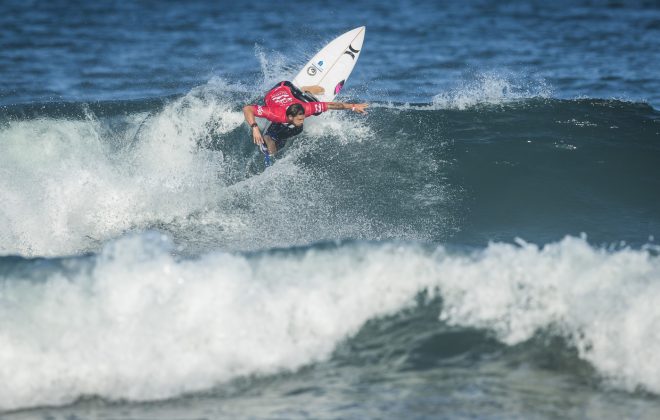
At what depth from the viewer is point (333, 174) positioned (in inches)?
474

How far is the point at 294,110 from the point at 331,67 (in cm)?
257

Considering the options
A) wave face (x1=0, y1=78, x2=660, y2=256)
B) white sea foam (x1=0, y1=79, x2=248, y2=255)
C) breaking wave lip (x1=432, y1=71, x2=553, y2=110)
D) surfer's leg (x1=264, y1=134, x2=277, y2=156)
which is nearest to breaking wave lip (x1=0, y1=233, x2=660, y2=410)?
wave face (x1=0, y1=78, x2=660, y2=256)

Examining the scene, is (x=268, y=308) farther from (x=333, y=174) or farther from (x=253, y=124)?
(x=333, y=174)

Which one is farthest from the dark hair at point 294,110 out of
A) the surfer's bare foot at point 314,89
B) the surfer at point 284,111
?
the surfer's bare foot at point 314,89

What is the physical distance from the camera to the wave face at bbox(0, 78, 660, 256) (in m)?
10.5

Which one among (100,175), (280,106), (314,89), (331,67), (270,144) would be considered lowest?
(100,175)

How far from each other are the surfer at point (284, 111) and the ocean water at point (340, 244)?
0.48 m

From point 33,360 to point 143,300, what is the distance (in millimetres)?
1071

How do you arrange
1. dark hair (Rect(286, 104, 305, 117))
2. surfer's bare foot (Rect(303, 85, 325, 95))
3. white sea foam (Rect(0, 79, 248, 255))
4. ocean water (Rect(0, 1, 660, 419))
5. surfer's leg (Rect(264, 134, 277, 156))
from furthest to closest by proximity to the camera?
surfer's bare foot (Rect(303, 85, 325, 95)), surfer's leg (Rect(264, 134, 277, 156)), dark hair (Rect(286, 104, 305, 117)), white sea foam (Rect(0, 79, 248, 255)), ocean water (Rect(0, 1, 660, 419))

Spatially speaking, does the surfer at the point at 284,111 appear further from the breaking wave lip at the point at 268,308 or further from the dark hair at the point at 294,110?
the breaking wave lip at the point at 268,308

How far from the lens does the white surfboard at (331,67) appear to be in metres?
13.4

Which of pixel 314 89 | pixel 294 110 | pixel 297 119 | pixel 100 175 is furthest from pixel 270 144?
pixel 100 175

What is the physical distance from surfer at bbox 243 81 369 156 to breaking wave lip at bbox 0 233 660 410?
386 cm

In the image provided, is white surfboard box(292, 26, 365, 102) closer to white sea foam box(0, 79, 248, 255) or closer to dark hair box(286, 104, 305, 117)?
white sea foam box(0, 79, 248, 255)
